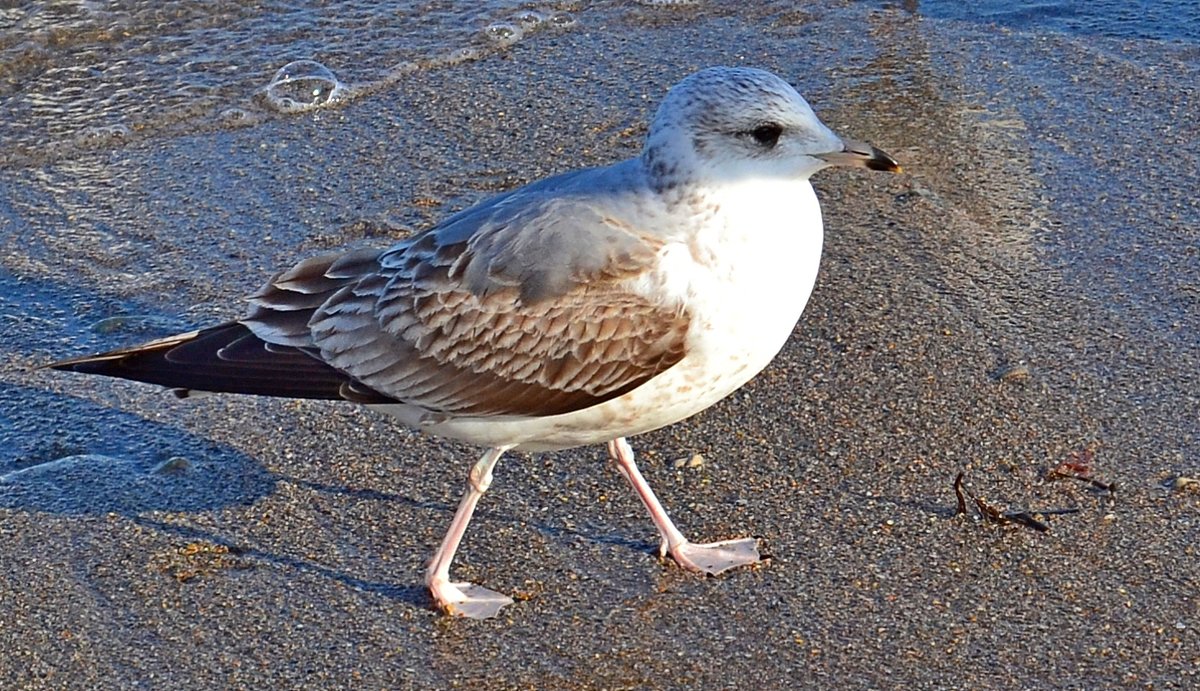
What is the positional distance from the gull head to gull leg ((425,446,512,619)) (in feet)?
2.87

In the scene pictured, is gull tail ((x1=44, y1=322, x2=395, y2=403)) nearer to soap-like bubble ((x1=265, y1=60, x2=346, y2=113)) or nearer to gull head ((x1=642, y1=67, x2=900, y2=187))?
gull head ((x1=642, y1=67, x2=900, y2=187))

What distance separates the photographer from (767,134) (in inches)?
152

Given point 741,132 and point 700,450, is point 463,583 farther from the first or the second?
point 741,132

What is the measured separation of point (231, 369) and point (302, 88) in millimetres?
3076

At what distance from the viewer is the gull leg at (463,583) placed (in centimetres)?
400

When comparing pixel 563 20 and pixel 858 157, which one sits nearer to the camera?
pixel 858 157

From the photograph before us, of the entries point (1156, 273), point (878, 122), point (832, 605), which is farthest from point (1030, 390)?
point (878, 122)

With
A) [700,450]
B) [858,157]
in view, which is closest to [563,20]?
[700,450]

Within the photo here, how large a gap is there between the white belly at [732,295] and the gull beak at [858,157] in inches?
4.6

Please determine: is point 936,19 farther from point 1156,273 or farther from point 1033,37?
point 1156,273

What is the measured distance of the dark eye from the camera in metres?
3.85

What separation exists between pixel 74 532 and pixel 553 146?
2666 millimetres

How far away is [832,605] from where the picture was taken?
3957 mm

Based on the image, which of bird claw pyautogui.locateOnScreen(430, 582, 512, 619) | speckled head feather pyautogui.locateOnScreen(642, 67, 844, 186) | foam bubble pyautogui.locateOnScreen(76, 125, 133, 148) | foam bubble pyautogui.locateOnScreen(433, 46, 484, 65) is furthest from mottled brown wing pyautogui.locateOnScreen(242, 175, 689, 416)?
foam bubble pyautogui.locateOnScreen(433, 46, 484, 65)
